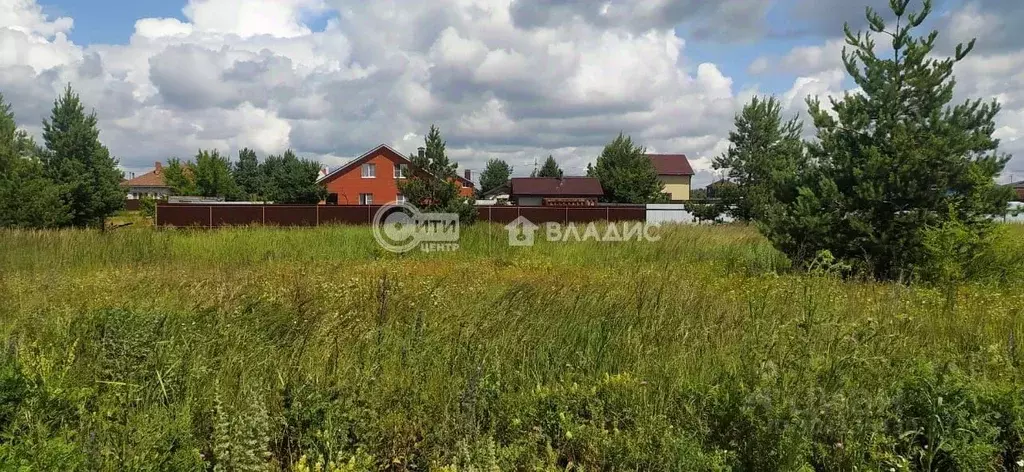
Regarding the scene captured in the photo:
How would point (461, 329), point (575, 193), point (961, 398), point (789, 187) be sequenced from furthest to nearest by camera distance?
point (575, 193)
point (789, 187)
point (461, 329)
point (961, 398)

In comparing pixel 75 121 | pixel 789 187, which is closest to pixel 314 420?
pixel 789 187

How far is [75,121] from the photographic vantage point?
25.3 metres

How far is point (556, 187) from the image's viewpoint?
5584 centimetres

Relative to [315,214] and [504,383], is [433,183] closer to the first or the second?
[315,214]

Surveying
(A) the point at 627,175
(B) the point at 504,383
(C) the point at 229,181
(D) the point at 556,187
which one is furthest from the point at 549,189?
(B) the point at 504,383

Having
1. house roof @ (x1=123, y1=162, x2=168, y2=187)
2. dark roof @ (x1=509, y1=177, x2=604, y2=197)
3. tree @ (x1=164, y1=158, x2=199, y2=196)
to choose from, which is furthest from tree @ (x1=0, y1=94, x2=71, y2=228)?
house roof @ (x1=123, y1=162, x2=168, y2=187)

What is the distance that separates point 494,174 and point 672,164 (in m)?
40.2

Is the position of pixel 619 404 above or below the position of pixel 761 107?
below

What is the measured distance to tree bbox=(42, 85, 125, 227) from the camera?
23.5 meters

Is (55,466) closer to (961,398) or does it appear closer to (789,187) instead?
(961,398)

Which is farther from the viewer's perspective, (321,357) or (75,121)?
(75,121)

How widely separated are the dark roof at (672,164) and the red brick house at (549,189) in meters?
15.6

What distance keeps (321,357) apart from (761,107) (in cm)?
2209

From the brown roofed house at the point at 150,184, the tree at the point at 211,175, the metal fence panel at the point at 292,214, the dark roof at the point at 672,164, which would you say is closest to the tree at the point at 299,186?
the tree at the point at 211,175
